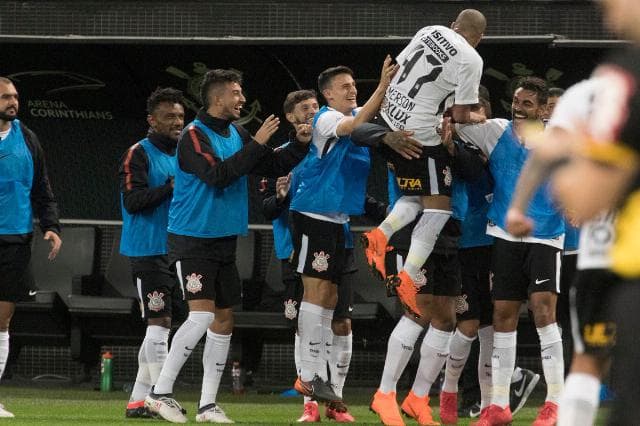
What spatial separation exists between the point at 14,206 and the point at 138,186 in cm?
87

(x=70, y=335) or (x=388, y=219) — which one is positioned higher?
(x=388, y=219)

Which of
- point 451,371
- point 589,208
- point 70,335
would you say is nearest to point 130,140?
point 70,335

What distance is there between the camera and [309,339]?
27.8 ft

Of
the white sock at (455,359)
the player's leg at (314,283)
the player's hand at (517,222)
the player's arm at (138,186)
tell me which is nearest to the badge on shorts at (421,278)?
the player's leg at (314,283)

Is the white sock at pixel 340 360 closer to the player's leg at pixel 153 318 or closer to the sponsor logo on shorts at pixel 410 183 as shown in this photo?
the player's leg at pixel 153 318

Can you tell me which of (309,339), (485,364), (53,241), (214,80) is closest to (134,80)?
(53,241)

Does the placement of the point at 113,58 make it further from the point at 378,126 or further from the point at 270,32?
the point at 378,126

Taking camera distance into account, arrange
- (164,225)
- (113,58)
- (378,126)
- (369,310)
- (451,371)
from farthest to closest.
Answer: (113,58) → (369,310) → (164,225) → (451,371) → (378,126)

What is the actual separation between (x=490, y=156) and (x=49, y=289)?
612cm

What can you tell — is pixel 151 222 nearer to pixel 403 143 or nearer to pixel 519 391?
pixel 403 143

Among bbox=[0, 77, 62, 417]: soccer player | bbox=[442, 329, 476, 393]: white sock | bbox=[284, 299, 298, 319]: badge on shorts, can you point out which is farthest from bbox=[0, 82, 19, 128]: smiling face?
bbox=[442, 329, 476, 393]: white sock

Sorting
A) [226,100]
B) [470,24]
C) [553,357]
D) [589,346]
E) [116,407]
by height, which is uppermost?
[470,24]

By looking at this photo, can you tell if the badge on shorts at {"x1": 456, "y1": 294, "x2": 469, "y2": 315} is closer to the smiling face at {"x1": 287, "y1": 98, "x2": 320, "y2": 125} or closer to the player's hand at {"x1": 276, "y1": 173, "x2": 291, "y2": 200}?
the player's hand at {"x1": 276, "y1": 173, "x2": 291, "y2": 200}

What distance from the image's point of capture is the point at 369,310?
461 inches
